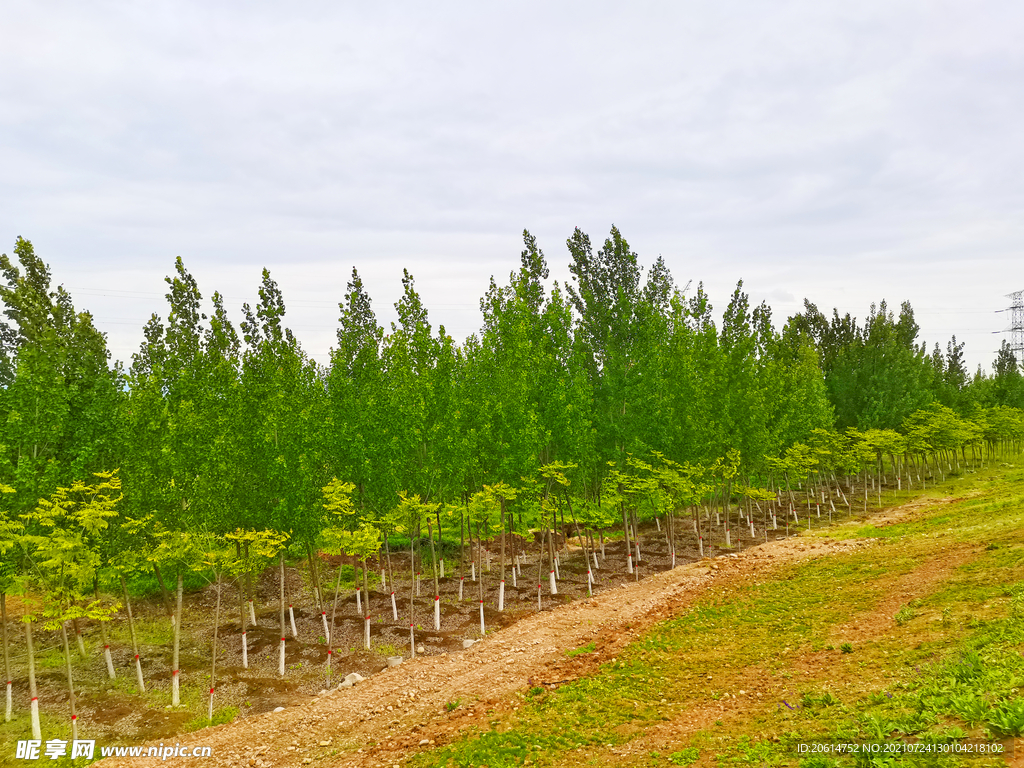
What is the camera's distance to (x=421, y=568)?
39500mm

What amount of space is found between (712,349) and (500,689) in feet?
113

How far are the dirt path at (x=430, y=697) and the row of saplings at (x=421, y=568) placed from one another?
12.2 feet

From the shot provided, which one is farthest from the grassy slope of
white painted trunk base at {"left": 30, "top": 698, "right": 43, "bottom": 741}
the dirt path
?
white painted trunk base at {"left": 30, "top": 698, "right": 43, "bottom": 741}

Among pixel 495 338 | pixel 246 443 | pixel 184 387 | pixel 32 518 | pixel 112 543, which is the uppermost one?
pixel 495 338

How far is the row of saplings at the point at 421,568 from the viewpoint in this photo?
22.3 metres

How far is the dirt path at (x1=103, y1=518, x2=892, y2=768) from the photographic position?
1502 cm

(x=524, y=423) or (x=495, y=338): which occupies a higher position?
(x=495, y=338)

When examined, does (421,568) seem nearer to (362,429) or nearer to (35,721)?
(362,429)

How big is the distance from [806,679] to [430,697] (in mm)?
11778

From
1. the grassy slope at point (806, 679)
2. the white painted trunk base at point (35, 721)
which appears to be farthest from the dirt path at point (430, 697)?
the white painted trunk base at point (35, 721)

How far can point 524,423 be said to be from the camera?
30.6m

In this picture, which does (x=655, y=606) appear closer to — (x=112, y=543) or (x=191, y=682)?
(x=191, y=682)

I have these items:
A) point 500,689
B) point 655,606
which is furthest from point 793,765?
point 655,606

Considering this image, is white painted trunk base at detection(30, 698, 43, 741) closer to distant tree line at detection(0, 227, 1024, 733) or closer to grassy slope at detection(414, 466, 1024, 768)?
distant tree line at detection(0, 227, 1024, 733)
